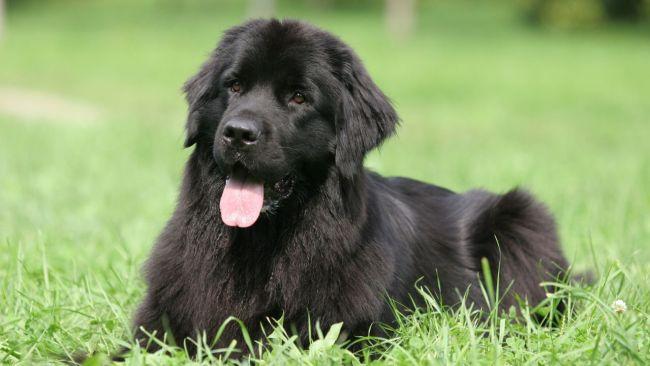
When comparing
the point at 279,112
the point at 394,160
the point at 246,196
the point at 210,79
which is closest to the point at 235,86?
the point at 210,79

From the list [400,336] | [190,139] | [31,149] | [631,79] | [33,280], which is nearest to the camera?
[400,336]

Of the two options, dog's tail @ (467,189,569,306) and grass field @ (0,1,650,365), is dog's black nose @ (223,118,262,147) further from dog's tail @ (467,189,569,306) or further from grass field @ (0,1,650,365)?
dog's tail @ (467,189,569,306)

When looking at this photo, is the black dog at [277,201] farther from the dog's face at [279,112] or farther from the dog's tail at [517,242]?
the dog's tail at [517,242]

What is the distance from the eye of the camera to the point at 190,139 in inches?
162

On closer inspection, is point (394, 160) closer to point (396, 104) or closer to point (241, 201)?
point (396, 104)

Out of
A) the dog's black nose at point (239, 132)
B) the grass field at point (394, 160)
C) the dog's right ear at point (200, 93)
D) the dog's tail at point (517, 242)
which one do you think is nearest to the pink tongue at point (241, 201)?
the dog's black nose at point (239, 132)

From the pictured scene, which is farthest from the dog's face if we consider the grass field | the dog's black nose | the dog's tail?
the dog's tail

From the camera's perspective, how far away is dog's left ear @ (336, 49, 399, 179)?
396 centimetres

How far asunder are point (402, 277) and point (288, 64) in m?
1.23

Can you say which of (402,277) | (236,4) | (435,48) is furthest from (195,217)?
(236,4)

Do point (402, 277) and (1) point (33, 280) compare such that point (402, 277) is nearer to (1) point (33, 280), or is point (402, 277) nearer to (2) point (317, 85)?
(2) point (317, 85)

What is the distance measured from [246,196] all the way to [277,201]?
0.55ft

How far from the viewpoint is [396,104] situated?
4297 millimetres

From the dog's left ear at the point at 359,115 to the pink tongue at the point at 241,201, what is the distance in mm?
432
